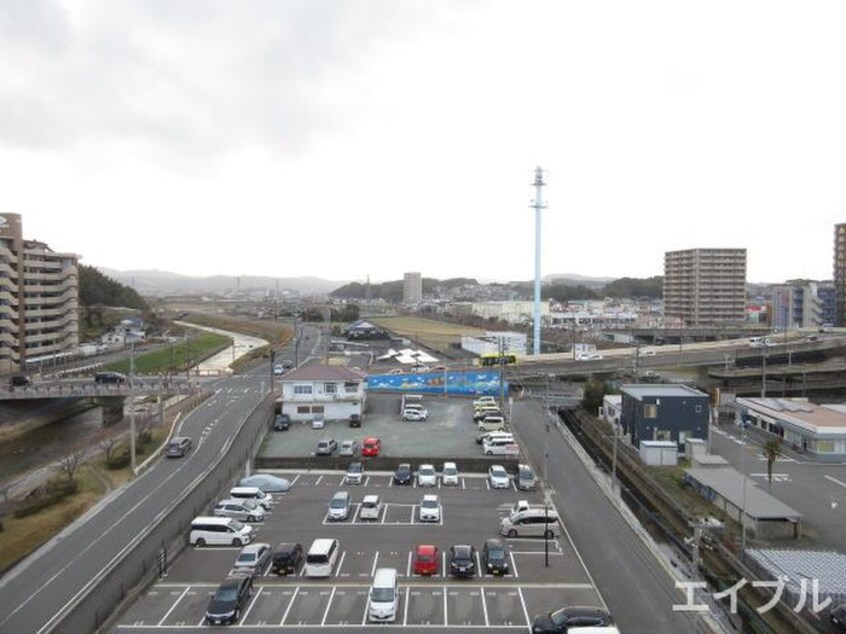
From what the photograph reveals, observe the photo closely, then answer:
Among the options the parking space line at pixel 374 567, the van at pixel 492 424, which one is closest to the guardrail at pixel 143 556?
the parking space line at pixel 374 567

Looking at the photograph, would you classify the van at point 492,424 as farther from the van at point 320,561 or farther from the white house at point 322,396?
the van at point 320,561

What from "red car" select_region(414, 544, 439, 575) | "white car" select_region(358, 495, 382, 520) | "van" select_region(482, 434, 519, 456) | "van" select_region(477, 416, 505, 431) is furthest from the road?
"white car" select_region(358, 495, 382, 520)

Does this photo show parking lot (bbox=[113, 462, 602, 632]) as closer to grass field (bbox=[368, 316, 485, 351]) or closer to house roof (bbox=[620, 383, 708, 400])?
house roof (bbox=[620, 383, 708, 400])

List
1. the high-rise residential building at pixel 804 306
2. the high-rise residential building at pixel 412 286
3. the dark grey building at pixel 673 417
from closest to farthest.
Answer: the dark grey building at pixel 673 417 → the high-rise residential building at pixel 804 306 → the high-rise residential building at pixel 412 286

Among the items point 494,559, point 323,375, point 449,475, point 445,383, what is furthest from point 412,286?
point 494,559

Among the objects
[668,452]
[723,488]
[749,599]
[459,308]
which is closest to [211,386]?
[668,452]

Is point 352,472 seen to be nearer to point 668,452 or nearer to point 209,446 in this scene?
point 209,446
